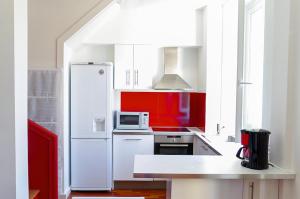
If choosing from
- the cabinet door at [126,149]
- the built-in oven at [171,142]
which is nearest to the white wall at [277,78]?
the built-in oven at [171,142]

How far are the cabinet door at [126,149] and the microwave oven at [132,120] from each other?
0.69 ft

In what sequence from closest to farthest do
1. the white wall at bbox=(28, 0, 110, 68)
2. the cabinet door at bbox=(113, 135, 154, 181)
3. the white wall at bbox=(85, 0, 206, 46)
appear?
the white wall at bbox=(28, 0, 110, 68), the cabinet door at bbox=(113, 135, 154, 181), the white wall at bbox=(85, 0, 206, 46)

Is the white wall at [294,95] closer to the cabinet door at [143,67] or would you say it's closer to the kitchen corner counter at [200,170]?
the kitchen corner counter at [200,170]

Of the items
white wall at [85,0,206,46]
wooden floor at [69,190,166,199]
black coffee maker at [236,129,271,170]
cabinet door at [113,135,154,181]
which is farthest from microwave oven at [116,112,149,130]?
black coffee maker at [236,129,271,170]

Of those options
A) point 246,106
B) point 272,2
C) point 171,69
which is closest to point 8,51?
point 272,2

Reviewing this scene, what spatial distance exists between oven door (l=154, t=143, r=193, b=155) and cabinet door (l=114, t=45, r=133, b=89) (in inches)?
40.6

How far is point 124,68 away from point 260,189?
3.05 metres

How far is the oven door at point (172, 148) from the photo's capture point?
4.27 m

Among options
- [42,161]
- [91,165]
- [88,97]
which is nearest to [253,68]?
[42,161]

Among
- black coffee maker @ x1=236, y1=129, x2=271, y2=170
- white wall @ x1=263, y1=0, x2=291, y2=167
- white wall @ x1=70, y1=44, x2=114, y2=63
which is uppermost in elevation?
white wall @ x1=70, y1=44, x2=114, y2=63

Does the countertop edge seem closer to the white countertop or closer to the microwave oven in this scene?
the white countertop

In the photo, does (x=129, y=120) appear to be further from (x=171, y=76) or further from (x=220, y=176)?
(x=220, y=176)

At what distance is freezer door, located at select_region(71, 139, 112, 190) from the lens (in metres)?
4.19

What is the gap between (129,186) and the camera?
14.5 feet
